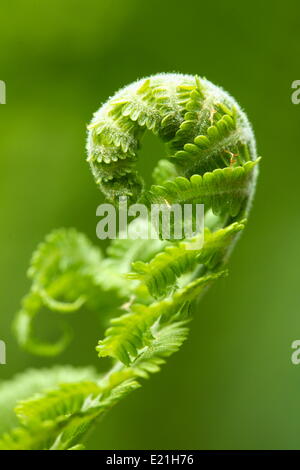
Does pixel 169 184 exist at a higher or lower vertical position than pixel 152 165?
lower

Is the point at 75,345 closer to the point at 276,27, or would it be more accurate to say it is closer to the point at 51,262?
the point at 51,262

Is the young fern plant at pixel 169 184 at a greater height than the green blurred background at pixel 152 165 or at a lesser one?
lesser

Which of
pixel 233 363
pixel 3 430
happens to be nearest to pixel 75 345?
pixel 233 363

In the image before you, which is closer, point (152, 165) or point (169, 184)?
point (169, 184)

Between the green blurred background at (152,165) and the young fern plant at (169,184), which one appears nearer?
the young fern plant at (169,184)

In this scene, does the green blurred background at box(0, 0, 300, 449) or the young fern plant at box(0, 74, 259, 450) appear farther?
the green blurred background at box(0, 0, 300, 449)

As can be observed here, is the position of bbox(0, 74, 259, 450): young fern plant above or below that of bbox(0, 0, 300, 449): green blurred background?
below

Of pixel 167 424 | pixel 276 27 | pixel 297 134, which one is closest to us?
pixel 167 424
